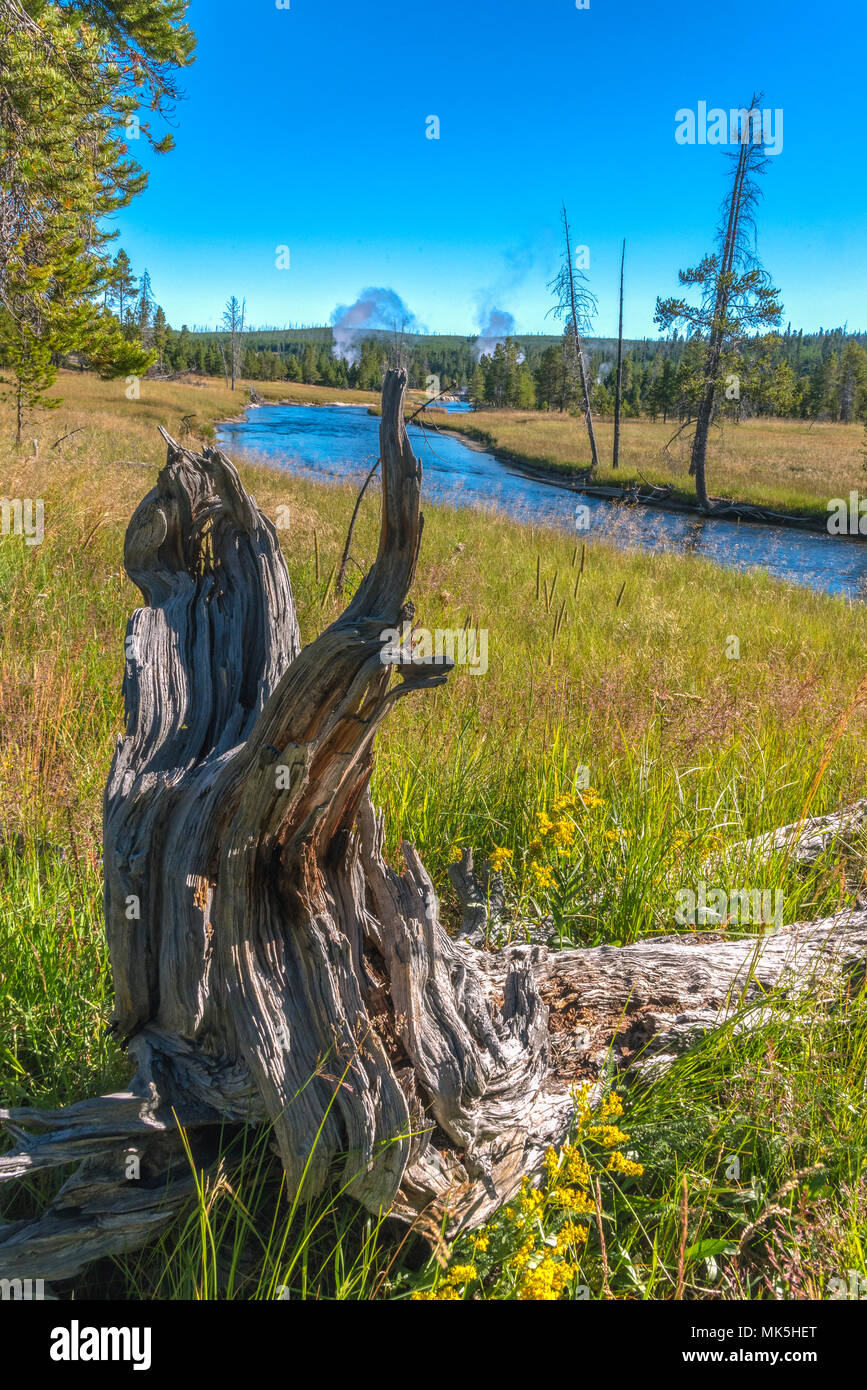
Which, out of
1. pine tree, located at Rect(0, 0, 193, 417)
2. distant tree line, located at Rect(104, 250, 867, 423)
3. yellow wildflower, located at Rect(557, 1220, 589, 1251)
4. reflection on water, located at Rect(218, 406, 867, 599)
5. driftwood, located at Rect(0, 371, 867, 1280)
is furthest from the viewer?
distant tree line, located at Rect(104, 250, 867, 423)

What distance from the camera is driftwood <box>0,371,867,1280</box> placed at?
162cm

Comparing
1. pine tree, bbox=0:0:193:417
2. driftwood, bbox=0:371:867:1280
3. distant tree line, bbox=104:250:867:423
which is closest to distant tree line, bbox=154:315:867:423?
distant tree line, bbox=104:250:867:423

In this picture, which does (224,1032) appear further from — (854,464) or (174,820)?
(854,464)

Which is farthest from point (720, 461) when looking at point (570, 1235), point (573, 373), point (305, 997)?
point (570, 1235)

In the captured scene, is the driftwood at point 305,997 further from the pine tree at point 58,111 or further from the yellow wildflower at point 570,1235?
the pine tree at point 58,111

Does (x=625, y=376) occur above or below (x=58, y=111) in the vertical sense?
above

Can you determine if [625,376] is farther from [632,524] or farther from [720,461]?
[632,524]

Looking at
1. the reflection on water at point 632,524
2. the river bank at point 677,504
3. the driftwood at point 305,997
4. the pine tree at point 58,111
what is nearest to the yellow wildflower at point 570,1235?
the driftwood at point 305,997

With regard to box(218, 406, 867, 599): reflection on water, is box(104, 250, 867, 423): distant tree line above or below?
above

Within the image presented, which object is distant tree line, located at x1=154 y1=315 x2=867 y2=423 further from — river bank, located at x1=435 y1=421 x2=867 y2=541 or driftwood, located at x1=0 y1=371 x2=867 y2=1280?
driftwood, located at x1=0 y1=371 x2=867 y2=1280

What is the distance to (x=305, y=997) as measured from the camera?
71.9 inches

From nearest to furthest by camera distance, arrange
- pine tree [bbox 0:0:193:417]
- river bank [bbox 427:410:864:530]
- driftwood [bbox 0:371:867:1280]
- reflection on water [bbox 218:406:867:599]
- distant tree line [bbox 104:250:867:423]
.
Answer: driftwood [bbox 0:371:867:1280] < pine tree [bbox 0:0:193:417] < reflection on water [bbox 218:406:867:599] < distant tree line [bbox 104:250:867:423] < river bank [bbox 427:410:864:530]

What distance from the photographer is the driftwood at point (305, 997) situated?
162 cm

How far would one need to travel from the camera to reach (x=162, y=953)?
1.85 metres
